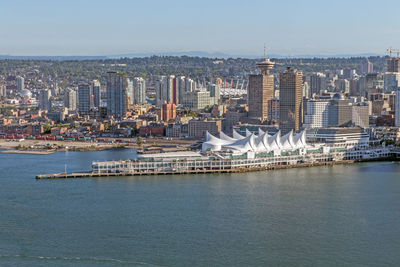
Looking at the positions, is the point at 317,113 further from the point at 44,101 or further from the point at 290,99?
the point at 44,101

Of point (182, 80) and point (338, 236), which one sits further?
point (182, 80)

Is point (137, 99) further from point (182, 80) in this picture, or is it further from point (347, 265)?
point (347, 265)

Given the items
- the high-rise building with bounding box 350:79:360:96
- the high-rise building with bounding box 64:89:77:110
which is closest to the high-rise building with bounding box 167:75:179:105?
the high-rise building with bounding box 64:89:77:110

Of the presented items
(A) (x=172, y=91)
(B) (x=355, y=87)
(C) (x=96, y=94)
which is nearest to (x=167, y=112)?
(C) (x=96, y=94)

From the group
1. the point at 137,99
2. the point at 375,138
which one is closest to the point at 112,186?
the point at 375,138

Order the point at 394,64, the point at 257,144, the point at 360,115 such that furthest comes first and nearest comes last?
the point at 394,64, the point at 360,115, the point at 257,144

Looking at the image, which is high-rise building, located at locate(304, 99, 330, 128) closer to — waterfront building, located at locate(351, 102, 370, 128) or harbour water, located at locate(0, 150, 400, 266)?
waterfront building, located at locate(351, 102, 370, 128)

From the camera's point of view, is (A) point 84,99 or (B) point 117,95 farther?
(A) point 84,99
